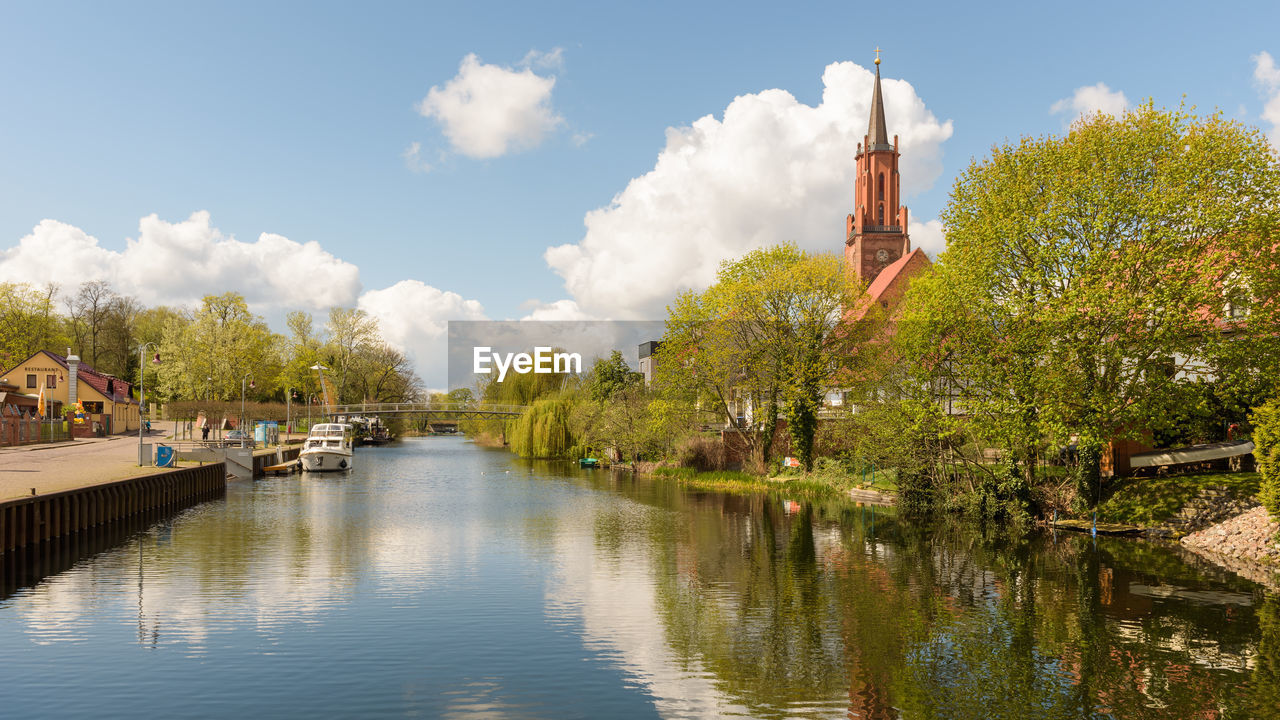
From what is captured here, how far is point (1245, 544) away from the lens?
28.9m

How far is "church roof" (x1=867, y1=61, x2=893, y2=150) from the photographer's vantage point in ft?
328

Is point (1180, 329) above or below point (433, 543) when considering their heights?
above

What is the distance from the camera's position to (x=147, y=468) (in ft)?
155

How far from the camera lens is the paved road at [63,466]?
35688 millimetres

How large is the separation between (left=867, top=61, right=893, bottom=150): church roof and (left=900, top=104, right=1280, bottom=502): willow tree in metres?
67.1

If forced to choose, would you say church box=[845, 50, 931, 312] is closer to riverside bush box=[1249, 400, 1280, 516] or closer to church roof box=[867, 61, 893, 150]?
church roof box=[867, 61, 893, 150]

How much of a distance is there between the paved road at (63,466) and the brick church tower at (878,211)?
75.1 metres

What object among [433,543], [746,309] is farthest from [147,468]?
[746,309]

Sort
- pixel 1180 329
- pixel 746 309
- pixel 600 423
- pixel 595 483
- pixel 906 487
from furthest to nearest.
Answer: pixel 600 423 → pixel 595 483 → pixel 746 309 → pixel 906 487 → pixel 1180 329

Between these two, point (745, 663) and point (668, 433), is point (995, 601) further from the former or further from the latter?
point (668, 433)

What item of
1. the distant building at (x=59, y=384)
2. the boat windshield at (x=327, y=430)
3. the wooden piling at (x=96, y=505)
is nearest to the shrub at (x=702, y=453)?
the wooden piling at (x=96, y=505)

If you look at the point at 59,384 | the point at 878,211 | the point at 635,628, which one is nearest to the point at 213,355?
the point at 59,384

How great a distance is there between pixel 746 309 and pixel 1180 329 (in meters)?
29.0

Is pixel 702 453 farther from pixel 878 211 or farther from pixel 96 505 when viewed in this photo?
pixel 878 211
